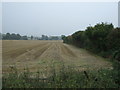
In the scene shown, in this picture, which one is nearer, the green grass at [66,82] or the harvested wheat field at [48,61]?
the green grass at [66,82]

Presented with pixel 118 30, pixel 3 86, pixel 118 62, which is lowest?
pixel 3 86

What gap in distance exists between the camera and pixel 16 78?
5.92m

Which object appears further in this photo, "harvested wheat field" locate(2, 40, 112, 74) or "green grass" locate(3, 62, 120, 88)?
"harvested wheat field" locate(2, 40, 112, 74)

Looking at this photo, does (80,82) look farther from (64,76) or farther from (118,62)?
(118,62)

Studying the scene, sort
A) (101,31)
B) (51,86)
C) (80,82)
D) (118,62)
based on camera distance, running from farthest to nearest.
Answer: (101,31) → (118,62) → (80,82) → (51,86)

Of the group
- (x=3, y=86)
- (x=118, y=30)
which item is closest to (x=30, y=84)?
(x=3, y=86)

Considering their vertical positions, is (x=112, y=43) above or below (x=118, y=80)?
above

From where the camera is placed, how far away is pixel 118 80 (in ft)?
18.7

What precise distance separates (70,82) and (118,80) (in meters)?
1.45

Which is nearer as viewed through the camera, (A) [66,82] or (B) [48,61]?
(A) [66,82]

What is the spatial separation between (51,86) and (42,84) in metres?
0.31

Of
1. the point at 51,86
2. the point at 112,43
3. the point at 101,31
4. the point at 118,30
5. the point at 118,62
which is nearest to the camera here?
the point at 51,86

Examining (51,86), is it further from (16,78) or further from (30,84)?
(16,78)

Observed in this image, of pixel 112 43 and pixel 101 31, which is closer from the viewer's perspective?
pixel 112 43
